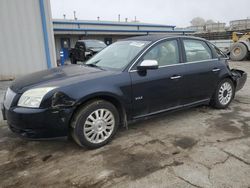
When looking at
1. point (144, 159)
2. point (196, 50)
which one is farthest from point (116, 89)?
point (196, 50)

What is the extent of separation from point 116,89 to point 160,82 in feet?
2.72

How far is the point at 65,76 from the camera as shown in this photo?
11.1 feet

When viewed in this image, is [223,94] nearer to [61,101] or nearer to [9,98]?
[61,101]

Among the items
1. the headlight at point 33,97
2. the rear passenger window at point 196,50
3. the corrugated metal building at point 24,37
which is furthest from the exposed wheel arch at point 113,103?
the corrugated metal building at point 24,37

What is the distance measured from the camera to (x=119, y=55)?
13.4ft

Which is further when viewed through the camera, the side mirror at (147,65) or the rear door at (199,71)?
the rear door at (199,71)

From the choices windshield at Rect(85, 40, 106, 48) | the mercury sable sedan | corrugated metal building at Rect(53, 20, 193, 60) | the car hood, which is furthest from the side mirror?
corrugated metal building at Rect(53, 20, 193, 60)

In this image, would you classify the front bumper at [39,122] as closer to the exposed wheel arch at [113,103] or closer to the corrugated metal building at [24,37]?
the exposed wheel arch at [113,103]

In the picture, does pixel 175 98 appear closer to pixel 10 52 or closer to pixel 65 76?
pixel 65 76

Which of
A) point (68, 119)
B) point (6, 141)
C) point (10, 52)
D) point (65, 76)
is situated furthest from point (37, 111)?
point (10, 52)

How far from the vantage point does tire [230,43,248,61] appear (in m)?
14.5

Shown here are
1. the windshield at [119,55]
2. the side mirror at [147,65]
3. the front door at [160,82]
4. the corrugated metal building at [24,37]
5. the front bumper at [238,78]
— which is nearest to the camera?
the side mirror at [147,65]

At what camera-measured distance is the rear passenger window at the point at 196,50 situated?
14.3 ft

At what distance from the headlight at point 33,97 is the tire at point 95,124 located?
497 millimetres
